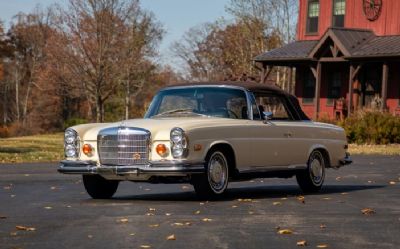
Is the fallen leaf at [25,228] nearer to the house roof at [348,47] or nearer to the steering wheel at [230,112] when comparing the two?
the steering wheel at [230,112]

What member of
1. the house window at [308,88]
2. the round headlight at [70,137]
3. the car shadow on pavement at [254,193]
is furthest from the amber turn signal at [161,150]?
the house window at [308,88]

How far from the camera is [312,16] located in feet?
149

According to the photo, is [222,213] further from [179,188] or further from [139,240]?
[179,188]

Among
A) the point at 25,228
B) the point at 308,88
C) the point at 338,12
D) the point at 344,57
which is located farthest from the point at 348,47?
the point at 25,228

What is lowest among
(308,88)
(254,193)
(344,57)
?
(254,193)

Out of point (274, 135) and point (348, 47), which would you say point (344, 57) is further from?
point (274, 135)

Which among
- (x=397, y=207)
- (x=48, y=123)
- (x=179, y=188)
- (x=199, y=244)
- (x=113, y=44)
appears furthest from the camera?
(x=48, y=123)

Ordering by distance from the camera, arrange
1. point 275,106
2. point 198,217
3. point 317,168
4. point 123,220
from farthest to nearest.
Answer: point 317,168, point 275,106, point 198,217, point 123,220

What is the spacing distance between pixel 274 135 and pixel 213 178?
5.45ft

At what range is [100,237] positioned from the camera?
30.1 ft

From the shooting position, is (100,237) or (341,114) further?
(341,114)

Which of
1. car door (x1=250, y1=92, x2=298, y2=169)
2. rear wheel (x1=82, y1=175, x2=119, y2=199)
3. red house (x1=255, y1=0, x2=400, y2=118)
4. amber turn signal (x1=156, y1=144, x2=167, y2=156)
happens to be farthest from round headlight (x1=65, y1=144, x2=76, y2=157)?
red house (x1=255, y1=0, x2=400, y2=118)

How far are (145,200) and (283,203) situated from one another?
1983 mm

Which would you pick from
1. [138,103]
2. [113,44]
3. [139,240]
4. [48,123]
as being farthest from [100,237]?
[138,103]
